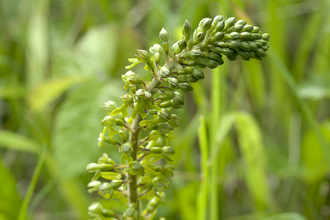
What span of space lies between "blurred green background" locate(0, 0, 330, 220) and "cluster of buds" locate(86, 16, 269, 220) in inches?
18.4

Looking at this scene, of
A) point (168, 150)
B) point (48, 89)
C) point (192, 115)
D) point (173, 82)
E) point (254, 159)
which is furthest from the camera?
point (192, 115)

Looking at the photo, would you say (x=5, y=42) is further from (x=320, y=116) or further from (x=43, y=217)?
(x=320, y=116)

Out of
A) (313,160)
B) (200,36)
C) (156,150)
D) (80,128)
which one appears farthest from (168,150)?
(313,160)

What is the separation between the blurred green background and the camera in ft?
6.93

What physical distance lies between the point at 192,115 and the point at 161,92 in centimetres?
236

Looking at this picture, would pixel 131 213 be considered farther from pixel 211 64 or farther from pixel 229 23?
pixel 229 23

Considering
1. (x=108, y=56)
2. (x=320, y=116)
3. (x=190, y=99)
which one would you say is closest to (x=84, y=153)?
(x=108, y=56)

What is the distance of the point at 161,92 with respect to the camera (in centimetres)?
91

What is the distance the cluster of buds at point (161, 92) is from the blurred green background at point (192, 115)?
0.47 metres

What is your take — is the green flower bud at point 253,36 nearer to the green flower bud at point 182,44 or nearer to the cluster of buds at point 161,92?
the cluster of buds at point 161,92

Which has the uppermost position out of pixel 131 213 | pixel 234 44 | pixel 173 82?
pixel 234 44

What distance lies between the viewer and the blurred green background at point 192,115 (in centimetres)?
211

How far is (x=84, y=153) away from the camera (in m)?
2.16

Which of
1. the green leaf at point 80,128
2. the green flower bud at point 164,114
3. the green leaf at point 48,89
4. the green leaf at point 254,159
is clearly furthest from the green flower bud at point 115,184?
the green leaf at point 48,89
